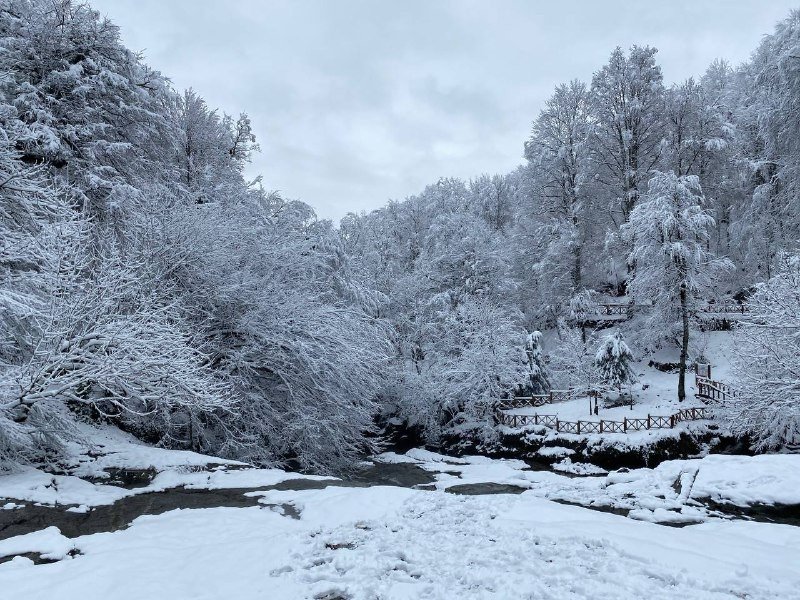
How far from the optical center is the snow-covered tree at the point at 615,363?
22984 millimetres

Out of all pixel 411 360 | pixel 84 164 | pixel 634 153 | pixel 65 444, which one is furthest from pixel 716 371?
pixel 84 164

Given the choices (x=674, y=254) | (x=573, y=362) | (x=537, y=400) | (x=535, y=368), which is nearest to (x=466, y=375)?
(x=535, y=368)

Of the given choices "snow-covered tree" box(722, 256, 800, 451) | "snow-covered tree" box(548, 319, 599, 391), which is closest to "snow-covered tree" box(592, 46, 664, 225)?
"snow-covered tree" box(548, 319, 599, 391)

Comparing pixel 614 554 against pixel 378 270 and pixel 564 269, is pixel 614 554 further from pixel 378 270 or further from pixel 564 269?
pixel 378 270

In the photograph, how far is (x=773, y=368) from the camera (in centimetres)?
1462

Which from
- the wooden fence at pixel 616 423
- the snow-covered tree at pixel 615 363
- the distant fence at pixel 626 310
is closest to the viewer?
the wooden fence at pixel 616 423

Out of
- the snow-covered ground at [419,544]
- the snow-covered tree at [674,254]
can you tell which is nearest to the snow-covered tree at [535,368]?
the snow-covered tree at [674,254]

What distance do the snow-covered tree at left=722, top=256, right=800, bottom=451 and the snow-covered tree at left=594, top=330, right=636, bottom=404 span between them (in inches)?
234

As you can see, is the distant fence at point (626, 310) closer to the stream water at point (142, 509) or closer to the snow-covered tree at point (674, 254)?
the snow-covered tree at point (674, 254)

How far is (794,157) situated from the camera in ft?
68.7

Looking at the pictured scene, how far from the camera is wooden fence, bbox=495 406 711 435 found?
64.4 feet

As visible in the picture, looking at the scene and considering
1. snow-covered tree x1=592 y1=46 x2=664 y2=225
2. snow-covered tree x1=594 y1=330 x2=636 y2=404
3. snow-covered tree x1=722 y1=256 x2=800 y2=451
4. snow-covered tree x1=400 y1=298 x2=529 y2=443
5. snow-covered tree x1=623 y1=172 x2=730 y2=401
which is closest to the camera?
snow-covered tree x1=722 y1=256 x2=800 y2=451

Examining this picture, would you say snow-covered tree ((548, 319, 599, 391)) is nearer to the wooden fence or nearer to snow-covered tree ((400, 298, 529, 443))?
the wooden fence

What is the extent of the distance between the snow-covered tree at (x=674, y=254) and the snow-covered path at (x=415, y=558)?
17528mm
